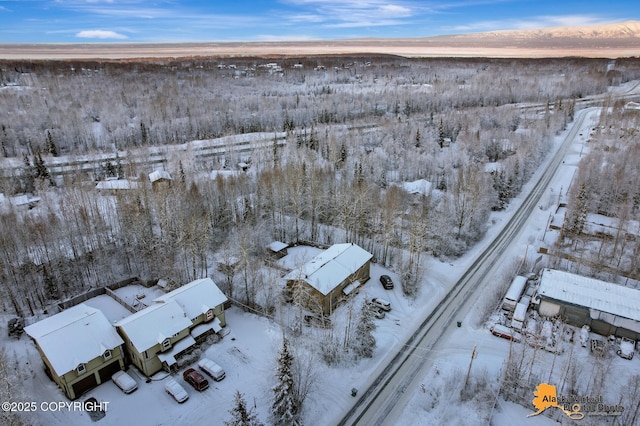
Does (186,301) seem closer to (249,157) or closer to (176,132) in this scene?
(249,157)

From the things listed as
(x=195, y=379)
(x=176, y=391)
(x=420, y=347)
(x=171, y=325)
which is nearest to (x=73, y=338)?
(x=171, y=325)

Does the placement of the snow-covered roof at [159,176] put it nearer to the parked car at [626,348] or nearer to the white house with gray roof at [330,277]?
the white house with gray roof at [330,277]

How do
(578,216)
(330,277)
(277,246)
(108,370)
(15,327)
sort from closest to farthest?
1. (108,370)
2. (15,327)
3. (330,277)
4. (277,246)
5. (578,216)

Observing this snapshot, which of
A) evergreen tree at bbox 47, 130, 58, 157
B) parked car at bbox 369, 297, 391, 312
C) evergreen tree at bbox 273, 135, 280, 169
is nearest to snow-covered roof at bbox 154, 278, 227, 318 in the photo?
parked car at bbox 369, 297, 391, 312

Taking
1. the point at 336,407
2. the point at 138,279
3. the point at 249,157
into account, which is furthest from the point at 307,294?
the point at 249,157

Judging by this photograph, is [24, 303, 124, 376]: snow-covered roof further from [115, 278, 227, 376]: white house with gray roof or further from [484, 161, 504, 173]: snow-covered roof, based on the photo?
[484, 161, 504, 173]: snow-covered roof

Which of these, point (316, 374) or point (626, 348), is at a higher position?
point (626, 348)

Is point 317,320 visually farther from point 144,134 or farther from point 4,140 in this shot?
point 4,140

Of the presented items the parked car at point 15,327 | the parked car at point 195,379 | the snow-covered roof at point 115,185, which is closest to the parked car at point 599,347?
the parked car at point 195,379
